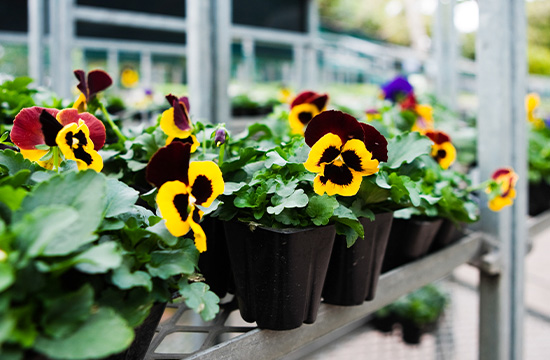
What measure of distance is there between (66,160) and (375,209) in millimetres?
418

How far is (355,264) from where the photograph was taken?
26.3 inches

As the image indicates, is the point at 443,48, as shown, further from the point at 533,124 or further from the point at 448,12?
the point at 533,124

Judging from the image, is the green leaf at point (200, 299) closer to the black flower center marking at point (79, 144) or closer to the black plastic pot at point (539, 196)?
the black flower center marking at point (79, 144)

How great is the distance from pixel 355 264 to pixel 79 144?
0.40 meters

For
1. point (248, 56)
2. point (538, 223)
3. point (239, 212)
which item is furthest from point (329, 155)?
point (248, 56)

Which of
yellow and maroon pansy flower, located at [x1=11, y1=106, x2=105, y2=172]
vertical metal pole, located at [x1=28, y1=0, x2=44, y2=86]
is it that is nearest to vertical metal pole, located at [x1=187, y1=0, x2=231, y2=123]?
yellow and maroon pansy flower, located at [x1=11, y1=106, x2=105, y2=172]

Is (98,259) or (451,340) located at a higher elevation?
(98,259)

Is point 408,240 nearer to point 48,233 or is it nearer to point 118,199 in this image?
point 118,199

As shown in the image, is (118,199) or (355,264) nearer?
(118,199)

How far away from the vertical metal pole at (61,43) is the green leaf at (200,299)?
5.14 ft

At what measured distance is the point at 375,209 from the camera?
2.22 ft

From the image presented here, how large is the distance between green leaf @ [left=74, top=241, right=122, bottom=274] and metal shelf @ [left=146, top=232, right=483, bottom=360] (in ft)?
0.69

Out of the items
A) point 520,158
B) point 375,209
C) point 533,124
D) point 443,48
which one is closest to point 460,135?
point 533,124

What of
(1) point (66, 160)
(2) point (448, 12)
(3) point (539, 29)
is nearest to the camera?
(1) point (66, 160)
